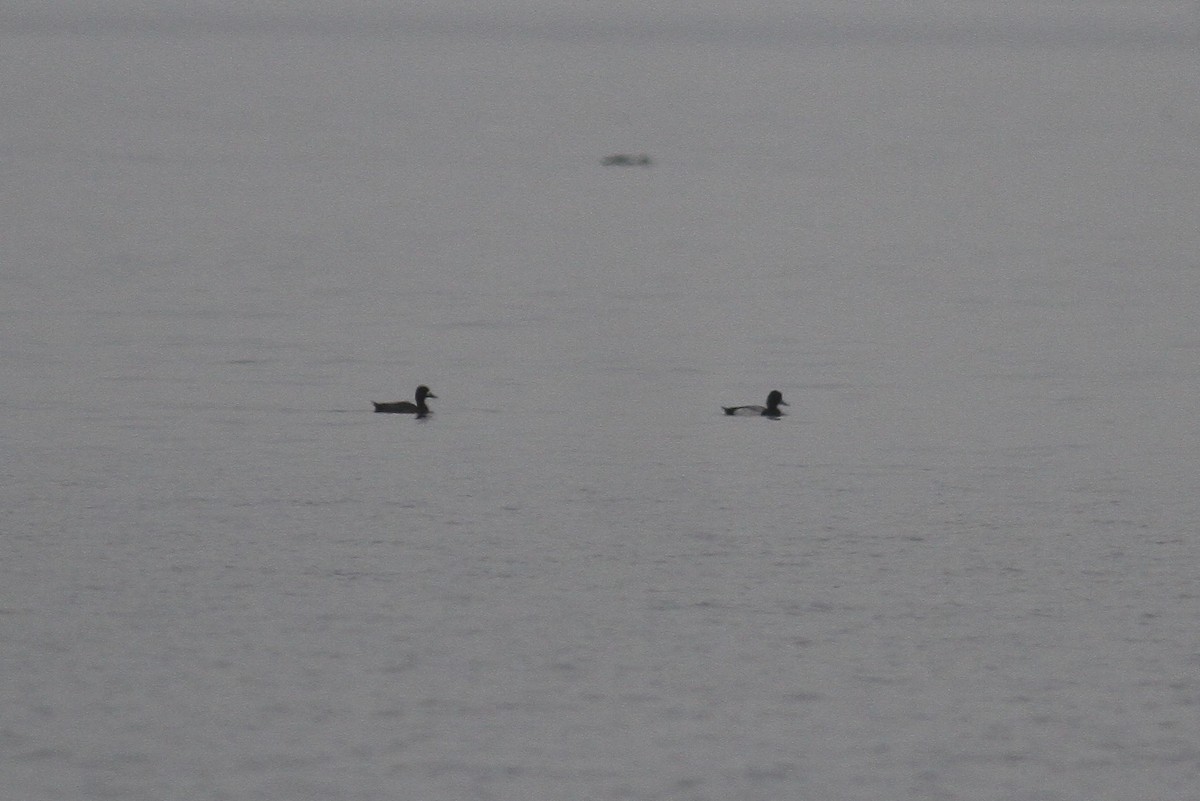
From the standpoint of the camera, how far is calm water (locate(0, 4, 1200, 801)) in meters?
15.6

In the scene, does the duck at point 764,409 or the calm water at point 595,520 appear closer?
the calm water at point 595,520

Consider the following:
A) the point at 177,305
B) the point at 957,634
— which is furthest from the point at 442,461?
the point at 177,305

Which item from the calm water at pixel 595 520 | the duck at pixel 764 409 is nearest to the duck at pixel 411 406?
the calm water at pixel 595 520

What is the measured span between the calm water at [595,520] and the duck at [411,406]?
A: 0.19 metres

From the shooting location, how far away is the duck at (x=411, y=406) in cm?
2936

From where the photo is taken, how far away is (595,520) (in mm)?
22672

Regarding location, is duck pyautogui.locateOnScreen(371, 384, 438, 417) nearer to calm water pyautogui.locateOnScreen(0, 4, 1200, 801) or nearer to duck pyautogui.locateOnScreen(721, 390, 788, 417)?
calm water pyautogui.locateOnScreen(0, 4, 1200, 801)

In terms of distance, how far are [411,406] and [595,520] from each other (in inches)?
294

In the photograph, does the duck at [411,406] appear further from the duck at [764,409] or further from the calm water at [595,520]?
the duck at [764,409]

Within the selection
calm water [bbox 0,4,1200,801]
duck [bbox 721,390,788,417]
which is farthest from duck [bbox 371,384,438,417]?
duck [bbox 721,390,788,417]

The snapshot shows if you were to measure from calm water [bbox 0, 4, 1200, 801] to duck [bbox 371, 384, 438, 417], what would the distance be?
192 mm

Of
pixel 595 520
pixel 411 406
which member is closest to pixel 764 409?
pixel 411 406

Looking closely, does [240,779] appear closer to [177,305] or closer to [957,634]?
[957,634]

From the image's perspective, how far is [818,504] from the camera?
23.7 meters
